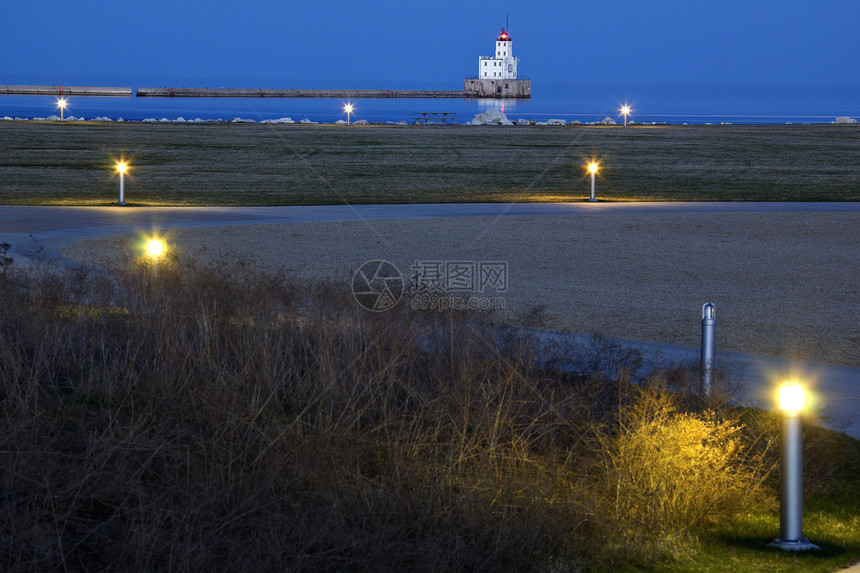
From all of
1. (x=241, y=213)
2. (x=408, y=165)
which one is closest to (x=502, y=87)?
(x=408, y=165)

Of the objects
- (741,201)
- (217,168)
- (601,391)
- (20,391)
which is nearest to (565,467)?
(601,391)

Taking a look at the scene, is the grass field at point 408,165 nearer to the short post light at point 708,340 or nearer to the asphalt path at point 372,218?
the asphalt path at point 372,218

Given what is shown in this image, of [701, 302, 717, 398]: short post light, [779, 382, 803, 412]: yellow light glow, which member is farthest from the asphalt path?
[779, 382, 803, 412]: yellow light glow

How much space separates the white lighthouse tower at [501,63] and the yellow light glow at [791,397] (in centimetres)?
16953

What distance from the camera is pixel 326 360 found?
20.4 ft

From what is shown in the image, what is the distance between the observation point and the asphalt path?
7.60m

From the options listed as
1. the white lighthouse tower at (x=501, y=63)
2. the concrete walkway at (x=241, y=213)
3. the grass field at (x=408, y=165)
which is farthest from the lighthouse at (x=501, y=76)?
the concrete walkway at (x=241, y=213)

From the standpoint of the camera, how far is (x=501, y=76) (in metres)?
180

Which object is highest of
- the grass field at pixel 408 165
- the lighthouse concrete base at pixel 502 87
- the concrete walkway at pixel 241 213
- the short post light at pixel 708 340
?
the lighthouse concrete base at pixel 502 87

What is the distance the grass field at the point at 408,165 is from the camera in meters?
25.3

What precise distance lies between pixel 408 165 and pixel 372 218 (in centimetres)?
1827

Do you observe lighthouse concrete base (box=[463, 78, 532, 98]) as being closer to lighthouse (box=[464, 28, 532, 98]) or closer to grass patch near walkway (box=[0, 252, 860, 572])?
lighthouse (box=[464, 28, 532, 98])

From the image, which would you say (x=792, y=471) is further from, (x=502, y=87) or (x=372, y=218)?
(x=502, y=87)

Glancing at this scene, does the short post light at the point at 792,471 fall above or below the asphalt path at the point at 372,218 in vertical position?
below
